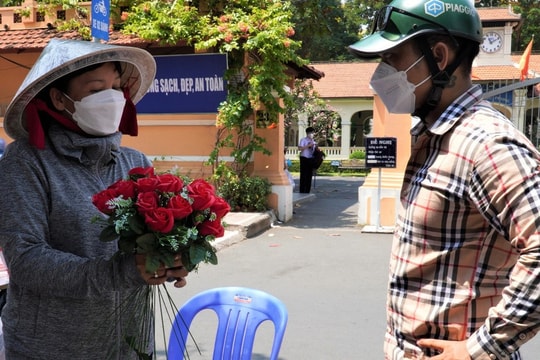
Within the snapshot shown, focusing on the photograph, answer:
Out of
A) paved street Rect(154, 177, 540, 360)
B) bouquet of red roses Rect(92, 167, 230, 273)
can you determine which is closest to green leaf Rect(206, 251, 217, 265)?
bouquet of red roses Rect(92, 167, 230, 273)

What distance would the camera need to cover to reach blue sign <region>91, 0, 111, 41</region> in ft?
16.9

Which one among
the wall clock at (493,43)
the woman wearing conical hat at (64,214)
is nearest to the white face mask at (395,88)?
the woman wearing conical hat at (64,214)

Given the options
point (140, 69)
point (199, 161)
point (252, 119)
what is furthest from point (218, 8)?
point (140, 69)

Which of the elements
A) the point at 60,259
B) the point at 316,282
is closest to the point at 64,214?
the point at 60,259

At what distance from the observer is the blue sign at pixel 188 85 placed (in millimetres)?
9398

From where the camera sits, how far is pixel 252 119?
9.73m

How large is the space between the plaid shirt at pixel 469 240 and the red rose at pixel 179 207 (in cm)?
66

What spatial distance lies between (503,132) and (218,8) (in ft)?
28.7

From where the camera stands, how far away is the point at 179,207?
1.61 metres

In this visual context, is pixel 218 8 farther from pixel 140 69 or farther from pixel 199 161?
pixel 140 69

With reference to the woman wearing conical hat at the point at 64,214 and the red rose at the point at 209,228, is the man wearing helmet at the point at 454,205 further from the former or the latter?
the woman wearing conical hat at the point at 64,214

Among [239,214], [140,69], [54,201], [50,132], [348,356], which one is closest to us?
[54,201]

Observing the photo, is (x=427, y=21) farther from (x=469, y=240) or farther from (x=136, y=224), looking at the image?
(x=136, y=224)

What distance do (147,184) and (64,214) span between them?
1.08 ft
